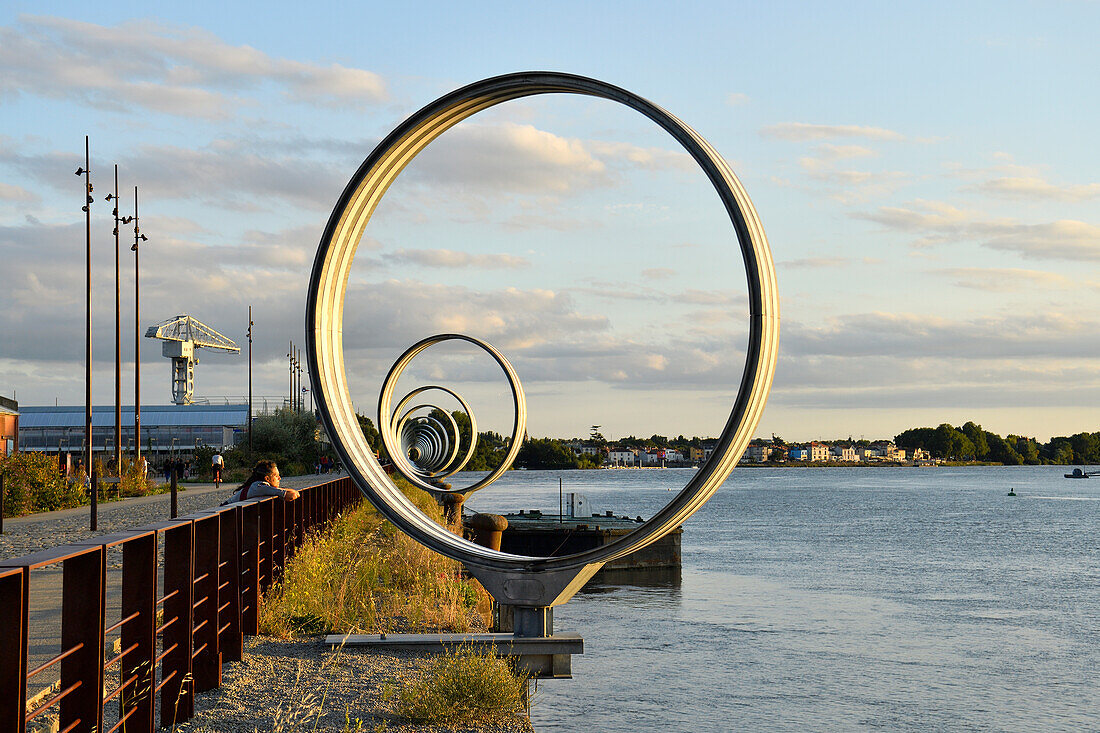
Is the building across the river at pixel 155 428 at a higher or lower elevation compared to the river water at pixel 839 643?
higher

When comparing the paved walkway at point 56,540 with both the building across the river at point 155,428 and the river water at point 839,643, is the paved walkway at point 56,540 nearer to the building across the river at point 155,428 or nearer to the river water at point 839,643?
the river water at point 839,643

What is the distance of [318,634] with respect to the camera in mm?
8523

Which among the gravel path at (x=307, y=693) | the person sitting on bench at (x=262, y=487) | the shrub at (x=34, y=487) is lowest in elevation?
the gravel path at (x=307, y=693)

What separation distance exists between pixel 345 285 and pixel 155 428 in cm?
8373

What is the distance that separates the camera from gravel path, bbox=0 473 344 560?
1505cm

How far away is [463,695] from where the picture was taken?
6.25 metres

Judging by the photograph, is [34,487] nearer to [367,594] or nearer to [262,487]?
[367,594]

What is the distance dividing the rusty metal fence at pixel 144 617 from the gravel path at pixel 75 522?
550 cm

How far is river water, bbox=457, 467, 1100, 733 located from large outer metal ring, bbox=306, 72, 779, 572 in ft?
17.1

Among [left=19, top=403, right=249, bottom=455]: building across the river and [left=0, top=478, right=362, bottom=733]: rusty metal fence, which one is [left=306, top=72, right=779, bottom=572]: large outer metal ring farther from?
[left=19, top=403, right=249, bottom=455]: building across the river

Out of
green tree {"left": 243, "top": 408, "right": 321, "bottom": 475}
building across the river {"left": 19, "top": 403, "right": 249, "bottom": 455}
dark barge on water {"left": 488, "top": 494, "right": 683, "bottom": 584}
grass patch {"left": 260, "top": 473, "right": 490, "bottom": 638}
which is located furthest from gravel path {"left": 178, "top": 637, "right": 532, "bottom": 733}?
building across the river {"left": 19, "top": 403, "right": 249, "bottom": 455}

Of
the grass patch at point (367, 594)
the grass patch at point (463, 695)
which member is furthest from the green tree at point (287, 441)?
the grass patch at point (463, 695)

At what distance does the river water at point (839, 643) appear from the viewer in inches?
603

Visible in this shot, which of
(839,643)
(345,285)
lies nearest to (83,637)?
(345,285)
